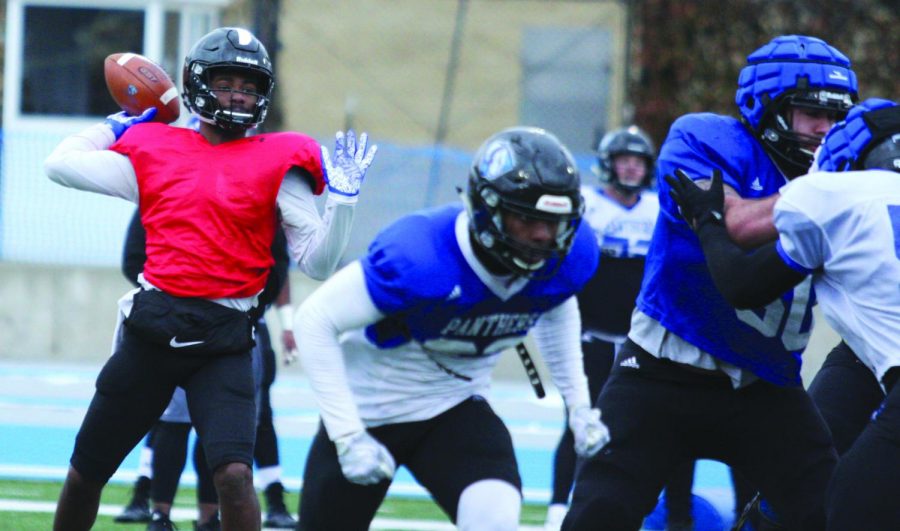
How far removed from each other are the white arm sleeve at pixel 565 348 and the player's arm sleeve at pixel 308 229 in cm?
85

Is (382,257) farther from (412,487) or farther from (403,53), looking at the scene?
(403,53)

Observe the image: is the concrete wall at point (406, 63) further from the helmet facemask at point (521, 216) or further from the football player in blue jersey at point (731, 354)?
the helmet facemask at point (521, 216)

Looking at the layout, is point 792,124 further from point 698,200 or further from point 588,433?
point 588,433

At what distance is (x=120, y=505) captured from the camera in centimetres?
698

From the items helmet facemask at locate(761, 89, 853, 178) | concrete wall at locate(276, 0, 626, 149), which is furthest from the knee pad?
concrete wall at locate(276, 0, 626, 149)

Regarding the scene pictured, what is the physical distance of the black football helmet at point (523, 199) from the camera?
3816mm

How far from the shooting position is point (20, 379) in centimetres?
1165

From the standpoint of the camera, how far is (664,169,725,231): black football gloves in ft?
13.4

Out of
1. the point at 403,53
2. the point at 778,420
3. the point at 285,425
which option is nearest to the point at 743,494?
the point at 778,420

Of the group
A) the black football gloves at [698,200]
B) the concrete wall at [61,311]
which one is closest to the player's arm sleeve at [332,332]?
the black football gloves at [698,200]

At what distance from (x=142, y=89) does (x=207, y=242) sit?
0.78m

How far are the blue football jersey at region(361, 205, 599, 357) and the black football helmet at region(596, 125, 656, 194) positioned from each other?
11.3ft

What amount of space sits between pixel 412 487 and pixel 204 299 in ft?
10.8

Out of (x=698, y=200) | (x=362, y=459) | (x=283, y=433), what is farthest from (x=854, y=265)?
(x=283, y=433)
